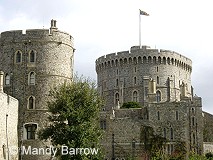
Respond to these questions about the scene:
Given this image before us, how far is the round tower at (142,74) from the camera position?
60.2 metres

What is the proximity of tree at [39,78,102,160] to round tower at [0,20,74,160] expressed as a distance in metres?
5.92

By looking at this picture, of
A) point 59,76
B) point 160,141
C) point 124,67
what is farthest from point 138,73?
point 59,76

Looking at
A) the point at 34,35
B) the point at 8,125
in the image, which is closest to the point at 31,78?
the point at 34,35

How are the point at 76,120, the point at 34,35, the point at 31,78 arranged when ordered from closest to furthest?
the point at 76,120, the point at 31,78, the point at 34,35

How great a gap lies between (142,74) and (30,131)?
2432 cm

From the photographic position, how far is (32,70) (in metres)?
39.8

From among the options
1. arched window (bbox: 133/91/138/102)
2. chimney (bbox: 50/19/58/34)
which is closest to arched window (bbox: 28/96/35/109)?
chimney (bbox: 50/19/58/34)

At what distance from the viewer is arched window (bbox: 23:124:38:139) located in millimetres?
39125

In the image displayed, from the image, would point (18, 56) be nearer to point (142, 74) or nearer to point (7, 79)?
point (7, 79)

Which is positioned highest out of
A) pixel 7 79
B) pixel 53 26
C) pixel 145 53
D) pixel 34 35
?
pixel 145 53

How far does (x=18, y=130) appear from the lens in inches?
1531

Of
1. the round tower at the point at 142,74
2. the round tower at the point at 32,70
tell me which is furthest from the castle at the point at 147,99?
the round tower at the point at 32,70

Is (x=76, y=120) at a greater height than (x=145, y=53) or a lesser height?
lesser

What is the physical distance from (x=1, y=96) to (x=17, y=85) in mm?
6662
